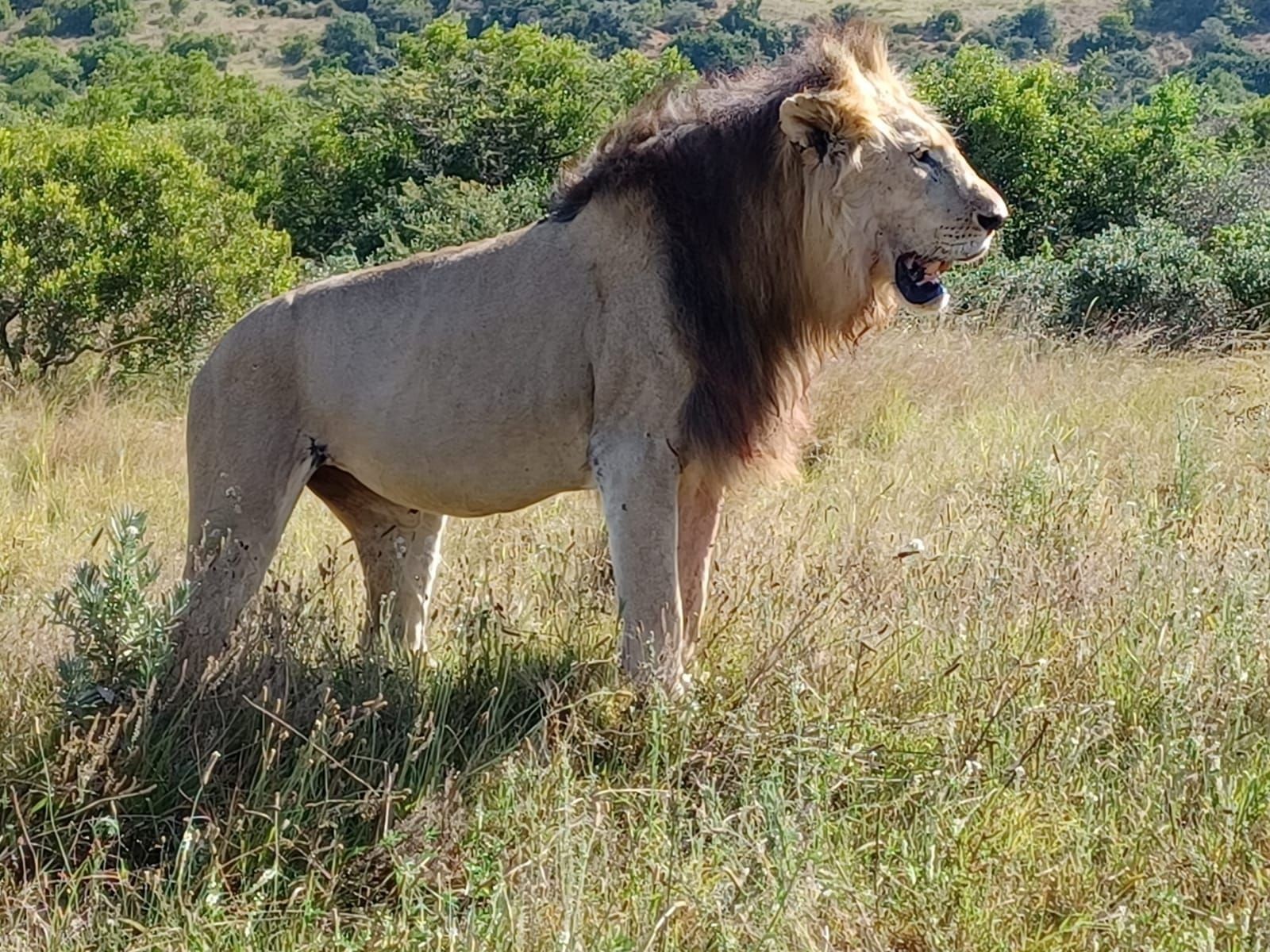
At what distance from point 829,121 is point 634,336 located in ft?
2.50

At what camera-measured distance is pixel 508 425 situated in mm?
4418

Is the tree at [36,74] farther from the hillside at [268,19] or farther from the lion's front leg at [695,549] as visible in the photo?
the lion's front leg at [695,549]

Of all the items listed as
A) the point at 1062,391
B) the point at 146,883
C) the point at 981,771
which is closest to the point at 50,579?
the point at 146,883

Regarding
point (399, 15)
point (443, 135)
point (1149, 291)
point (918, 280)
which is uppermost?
point (918, 280)

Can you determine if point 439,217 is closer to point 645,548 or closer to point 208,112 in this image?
point 645,548

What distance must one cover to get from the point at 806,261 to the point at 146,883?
2.31 meters

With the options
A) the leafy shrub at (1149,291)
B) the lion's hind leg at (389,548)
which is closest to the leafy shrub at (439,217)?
the leafy shrub at (1149,291)

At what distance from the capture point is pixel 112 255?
1046 centimetres

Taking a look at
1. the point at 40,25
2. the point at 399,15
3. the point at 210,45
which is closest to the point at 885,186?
the point at 210,45

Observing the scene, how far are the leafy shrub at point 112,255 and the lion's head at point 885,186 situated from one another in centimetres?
720

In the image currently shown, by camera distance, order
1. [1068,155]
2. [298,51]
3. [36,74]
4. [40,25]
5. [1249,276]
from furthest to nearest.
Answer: [40,25], [298,51], [36,74], [1068,155], [1249,276]

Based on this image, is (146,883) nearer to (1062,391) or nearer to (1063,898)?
(1063,898)

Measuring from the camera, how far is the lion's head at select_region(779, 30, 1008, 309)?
4094 millimetres

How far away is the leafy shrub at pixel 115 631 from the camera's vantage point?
12.8 ft
